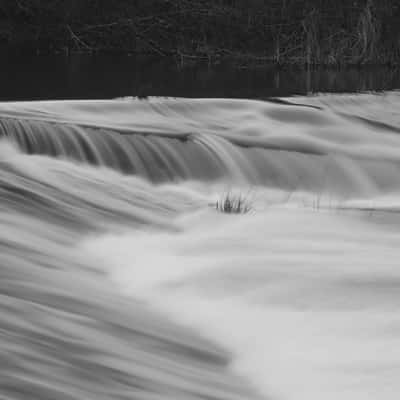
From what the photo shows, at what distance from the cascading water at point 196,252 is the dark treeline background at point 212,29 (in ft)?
12.4

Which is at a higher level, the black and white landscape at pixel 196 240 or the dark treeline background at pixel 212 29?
the dark treeline background at pixel 212 29

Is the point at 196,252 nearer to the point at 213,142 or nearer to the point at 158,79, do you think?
the point at 213,142

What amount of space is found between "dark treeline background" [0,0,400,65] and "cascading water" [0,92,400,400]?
12.4 ft

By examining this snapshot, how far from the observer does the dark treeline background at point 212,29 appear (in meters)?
11.0

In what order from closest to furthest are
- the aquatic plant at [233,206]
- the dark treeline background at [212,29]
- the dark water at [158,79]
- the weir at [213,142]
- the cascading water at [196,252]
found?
the cascading water at [196,252]
the aquatic plant at [233,206]
the weir at [213,142]
the dark water at [158,79]
the dark treeline background at [212,29]

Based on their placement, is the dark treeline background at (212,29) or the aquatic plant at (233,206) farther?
the dark treeline background at (212,29)

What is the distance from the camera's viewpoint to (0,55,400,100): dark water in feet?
27.2

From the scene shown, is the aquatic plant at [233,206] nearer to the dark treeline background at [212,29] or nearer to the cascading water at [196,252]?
the cascading water at [196,252]

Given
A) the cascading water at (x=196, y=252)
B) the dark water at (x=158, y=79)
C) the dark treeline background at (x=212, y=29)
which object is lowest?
the cascading water at (x=196, y=252)

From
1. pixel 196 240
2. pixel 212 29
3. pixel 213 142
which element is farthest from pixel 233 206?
pixel 212 29

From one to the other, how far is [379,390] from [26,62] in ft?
26.3

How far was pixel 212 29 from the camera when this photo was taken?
1195 cm

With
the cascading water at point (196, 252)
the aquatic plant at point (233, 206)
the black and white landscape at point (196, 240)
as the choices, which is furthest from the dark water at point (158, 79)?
the aquatic plant at point (233, 206)

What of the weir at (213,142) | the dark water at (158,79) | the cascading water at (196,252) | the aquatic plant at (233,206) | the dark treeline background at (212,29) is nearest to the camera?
the cascading water at (196,252)
